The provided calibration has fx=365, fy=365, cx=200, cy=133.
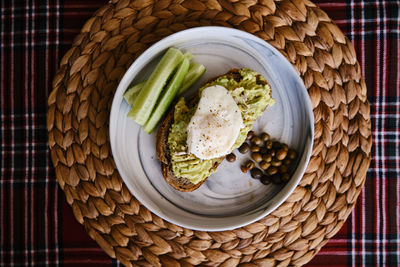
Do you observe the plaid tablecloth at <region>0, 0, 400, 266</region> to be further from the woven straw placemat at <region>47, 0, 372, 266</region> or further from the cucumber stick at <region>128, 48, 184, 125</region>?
the cucumber stick at <region>128, 48, 184, 125</region>

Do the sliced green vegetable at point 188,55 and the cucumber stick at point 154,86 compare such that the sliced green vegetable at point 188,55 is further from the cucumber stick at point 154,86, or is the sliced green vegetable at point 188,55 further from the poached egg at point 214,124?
the poached egg at point 214,124

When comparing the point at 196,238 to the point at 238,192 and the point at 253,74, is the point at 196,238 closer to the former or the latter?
the point at 238,192

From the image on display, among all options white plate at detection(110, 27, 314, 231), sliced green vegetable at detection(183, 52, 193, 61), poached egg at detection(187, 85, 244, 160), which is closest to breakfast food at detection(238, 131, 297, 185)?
white plate at detection(110, 27, 314, 231)

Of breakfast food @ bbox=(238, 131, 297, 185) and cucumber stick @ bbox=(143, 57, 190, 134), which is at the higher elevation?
cucumber stick @ bbox=(143, 57, 190, 134)

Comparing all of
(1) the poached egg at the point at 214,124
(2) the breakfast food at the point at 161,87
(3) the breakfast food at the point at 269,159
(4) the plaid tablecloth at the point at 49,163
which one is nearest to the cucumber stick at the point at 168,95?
(2) the breakfast food at the point at 161,87

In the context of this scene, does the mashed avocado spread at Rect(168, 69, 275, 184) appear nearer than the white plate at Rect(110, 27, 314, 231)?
Yes

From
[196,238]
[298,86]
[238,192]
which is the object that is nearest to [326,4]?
[298,86]

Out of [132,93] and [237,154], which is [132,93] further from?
[237,154]
